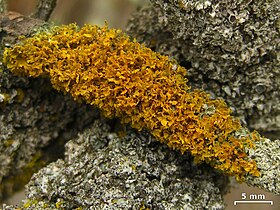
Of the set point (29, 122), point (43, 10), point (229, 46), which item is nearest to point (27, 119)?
point (29, 122)

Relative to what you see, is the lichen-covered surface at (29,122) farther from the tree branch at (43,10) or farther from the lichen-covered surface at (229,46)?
the lichen-covered surface at (229,46)

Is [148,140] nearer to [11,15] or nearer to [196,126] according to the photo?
[196,126]

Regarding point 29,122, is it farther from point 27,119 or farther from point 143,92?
point 143,92

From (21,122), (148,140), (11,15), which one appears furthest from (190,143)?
(11,15)

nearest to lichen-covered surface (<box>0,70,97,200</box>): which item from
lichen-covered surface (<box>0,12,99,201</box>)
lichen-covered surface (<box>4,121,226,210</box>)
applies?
lichen-covered surface (<box>0,12,99,201</box>)

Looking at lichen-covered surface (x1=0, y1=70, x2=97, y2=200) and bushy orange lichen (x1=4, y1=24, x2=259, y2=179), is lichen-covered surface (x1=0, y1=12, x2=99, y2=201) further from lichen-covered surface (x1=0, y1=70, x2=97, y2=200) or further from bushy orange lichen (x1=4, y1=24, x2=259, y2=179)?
bushy orange lichen (x1=4, y1=24, x2=259, y2=179)
